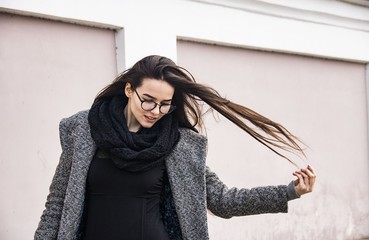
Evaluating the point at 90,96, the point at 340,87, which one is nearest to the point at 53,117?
the point at 90,96

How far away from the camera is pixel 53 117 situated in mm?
5391

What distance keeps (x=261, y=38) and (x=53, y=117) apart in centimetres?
263

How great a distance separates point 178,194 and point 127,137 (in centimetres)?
35

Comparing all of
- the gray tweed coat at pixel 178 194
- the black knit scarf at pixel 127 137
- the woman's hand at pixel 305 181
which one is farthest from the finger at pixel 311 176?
the black knit scarf at pixel 127 137

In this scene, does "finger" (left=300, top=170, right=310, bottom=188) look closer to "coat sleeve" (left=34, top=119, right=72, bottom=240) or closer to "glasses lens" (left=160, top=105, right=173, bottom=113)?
"glasses lens" (left=160, top=105, right=173, bottom=113)

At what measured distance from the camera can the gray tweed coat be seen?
315cm

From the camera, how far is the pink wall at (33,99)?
5.06m

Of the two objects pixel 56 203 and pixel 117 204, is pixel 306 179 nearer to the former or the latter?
pixel 117 204

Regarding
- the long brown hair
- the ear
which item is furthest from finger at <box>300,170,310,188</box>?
the ear

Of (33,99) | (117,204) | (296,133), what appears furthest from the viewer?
(296,133)

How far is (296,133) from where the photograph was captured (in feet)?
25.5

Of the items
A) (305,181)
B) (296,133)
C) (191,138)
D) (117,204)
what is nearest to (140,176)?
(117,204)

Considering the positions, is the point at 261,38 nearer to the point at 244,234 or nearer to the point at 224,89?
the point at 224,89

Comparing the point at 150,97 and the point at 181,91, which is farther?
the point at 181,91
